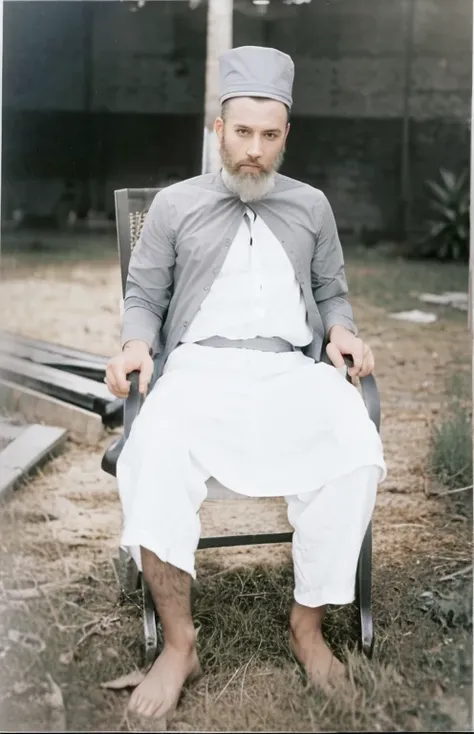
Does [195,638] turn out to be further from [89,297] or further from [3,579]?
[89,297]

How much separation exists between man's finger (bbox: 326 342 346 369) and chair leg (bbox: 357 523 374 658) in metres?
0.51

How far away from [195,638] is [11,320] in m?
1.30

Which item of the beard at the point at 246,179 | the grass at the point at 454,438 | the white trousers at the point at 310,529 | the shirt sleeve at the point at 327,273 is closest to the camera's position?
the white trousers at the point at 310,529

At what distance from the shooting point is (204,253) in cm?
258

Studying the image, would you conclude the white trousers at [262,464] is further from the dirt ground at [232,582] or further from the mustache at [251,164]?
the mustache at [251,164]

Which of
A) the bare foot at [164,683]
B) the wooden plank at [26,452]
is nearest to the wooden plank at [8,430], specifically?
the wooden plank at [26,452]

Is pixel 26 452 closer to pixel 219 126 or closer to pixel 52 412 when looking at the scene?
pixel 52 412

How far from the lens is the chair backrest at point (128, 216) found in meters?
2.82

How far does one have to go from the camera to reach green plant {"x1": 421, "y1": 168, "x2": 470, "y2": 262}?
286cm

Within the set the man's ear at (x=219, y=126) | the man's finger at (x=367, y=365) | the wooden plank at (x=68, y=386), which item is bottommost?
the wooden plank at (x=68, y=386)

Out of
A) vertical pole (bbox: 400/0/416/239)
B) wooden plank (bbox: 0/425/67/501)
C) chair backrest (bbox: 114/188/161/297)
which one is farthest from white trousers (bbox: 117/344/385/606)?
vertical pole (bbox: 400/0/416/239)

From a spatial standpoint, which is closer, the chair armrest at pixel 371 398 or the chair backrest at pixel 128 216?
the chair armrest at pixel 371 398

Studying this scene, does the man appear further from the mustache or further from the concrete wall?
the concrete wall

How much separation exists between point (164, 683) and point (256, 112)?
5.54 feet
